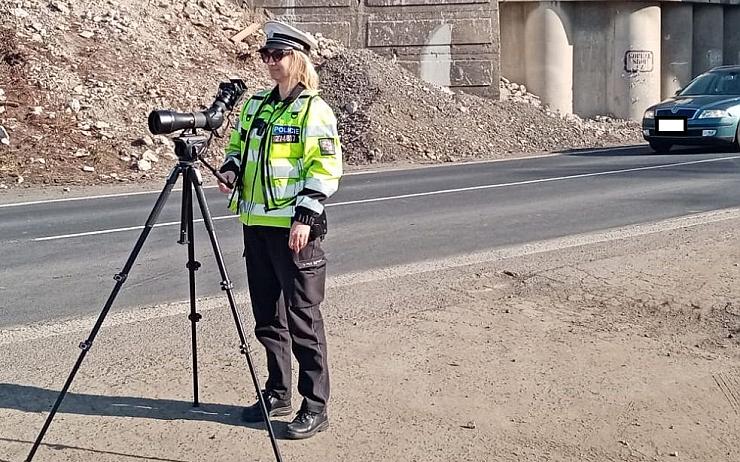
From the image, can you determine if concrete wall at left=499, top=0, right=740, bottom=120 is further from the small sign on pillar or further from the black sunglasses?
the black sunglasses

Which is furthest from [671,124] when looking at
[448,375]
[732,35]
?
[732,35]

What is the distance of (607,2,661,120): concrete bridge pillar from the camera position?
88.3 feet

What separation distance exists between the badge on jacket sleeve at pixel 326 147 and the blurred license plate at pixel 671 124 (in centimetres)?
1511

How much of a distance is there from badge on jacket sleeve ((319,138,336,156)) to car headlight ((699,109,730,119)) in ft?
49.5

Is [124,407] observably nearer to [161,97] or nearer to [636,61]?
[161,97]

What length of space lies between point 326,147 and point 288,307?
2.44 feet

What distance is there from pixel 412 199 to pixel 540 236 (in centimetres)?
341

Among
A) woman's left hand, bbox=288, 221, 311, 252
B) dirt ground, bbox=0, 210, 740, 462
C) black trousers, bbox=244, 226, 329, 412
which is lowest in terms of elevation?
dirt ground, bbox=0, 210, 740, 462

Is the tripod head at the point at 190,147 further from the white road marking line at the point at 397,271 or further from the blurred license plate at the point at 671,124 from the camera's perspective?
the blurred license plate at the point at 671,124

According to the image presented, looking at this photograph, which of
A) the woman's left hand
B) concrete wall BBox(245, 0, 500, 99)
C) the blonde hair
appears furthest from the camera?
concrete wall BBox(245, 0, 500, 99)

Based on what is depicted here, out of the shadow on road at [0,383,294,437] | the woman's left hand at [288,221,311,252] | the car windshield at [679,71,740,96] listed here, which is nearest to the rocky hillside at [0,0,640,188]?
the car windshield at [679,71,740,96]

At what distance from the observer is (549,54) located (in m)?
26.6

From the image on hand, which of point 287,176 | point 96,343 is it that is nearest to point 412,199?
point 96,343

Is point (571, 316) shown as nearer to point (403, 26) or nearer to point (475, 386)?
point (475, 386)
